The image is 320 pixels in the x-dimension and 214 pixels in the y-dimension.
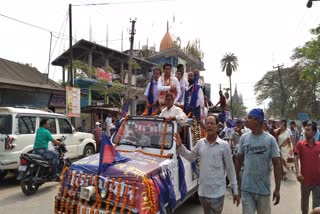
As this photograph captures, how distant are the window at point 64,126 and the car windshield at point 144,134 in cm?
461

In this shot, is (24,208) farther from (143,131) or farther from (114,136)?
(143,131)

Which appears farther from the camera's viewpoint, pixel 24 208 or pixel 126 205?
pixel 24 208

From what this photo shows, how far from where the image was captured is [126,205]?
3.52m

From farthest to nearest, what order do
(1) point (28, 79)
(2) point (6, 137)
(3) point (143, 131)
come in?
1. (1) point (28, 79)
2. (2) point (6, 137)
3. (3) point (143, 131)

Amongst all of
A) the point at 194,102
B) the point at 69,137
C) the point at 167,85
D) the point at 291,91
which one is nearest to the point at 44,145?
the point at 69,137

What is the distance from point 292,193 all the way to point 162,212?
5.11 m

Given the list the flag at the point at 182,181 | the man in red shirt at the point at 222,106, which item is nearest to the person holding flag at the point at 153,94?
the flag at the point at 182,181

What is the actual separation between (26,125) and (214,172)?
6.24 metres

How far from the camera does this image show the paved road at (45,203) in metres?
5.75

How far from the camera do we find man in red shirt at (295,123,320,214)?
4.57 metres

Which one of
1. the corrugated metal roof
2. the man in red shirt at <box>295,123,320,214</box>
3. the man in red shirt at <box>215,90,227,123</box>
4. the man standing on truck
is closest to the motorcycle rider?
the man standing on truck

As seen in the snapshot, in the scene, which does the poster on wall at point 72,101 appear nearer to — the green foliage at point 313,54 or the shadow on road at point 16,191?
the shadow on road at point 16,191

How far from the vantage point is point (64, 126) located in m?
9.52

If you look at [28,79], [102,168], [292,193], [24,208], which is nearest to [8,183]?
[24,208]
